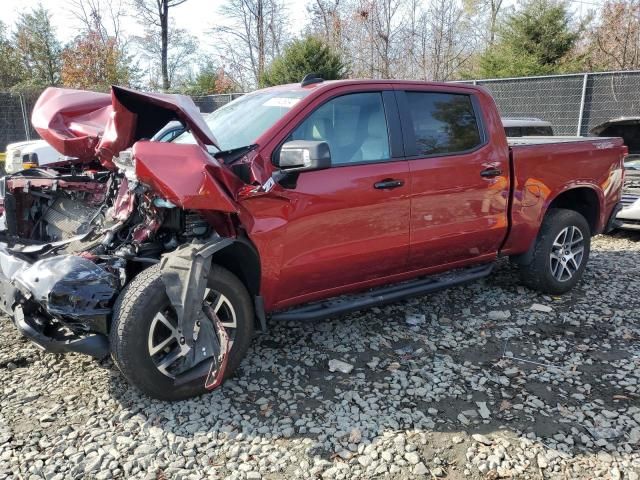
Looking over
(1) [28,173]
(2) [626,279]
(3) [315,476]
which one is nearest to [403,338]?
(3) [315,476]

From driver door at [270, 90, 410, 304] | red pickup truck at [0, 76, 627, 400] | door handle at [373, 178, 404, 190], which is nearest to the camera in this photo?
red pickup truck at [0, 76, 627, 400]

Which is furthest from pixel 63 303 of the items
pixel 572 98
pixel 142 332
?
pixel 572 98

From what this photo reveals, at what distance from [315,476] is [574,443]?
4.69 feet

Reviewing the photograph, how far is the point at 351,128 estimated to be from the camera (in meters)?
3.71

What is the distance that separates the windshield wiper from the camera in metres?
3.28

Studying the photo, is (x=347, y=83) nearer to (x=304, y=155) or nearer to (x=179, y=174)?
(x=304, y=155)

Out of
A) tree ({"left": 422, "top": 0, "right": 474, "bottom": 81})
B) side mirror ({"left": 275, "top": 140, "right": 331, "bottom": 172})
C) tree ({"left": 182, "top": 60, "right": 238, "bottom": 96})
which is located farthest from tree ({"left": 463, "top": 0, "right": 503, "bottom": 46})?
side mirror ({"left": 275, "top": 140, "right": 331, "bottom": 172})

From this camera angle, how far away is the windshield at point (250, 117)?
351cm

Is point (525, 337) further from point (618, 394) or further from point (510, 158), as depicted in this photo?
point (510, 158)

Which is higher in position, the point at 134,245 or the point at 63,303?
the point at 134,245

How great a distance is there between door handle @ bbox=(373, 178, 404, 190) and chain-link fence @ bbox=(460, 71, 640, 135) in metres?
8.80

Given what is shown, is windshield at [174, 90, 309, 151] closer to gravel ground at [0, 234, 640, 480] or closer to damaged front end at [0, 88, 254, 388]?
damaged front end at [0, 88, 254, 388]

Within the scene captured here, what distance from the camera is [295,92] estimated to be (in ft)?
12.2

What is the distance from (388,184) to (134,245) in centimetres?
177
